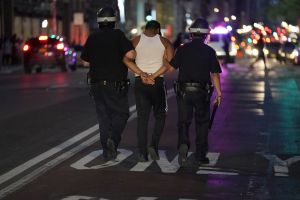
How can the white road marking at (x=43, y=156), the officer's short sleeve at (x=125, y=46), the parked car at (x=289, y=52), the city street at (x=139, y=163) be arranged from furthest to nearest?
the parked car at (x=289, y=52) < the officer's short sleeve at (x=125, y=46) < the white road marking at (x=43, y=156) < the city street at (x=139, y=163)

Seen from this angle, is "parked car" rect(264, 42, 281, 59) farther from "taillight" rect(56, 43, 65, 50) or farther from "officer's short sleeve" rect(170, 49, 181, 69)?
"officer's short sleeve" rect(170, 49, 181, 69)

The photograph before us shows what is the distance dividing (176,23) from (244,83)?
95.6 m

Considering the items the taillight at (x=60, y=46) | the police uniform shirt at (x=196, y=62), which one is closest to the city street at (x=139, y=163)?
the police uniform shirt at (x=196, y=62)

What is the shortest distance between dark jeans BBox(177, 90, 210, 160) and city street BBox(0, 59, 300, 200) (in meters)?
0.27

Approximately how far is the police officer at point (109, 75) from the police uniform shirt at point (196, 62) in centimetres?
63

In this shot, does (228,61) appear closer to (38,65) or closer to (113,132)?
(38,65)

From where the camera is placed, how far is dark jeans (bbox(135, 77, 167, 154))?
10.2m

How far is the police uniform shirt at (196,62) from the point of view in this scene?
33.1 ft

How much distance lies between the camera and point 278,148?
38.7 feet

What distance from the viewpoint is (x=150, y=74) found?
1021 centimetres

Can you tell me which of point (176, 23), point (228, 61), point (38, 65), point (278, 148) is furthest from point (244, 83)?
point (176, 23)

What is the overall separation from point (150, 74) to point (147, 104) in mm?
375

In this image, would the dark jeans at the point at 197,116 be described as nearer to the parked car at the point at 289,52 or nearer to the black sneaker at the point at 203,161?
the black sneaker at the point at 203,161

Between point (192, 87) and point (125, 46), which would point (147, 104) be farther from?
point (125, 46)
